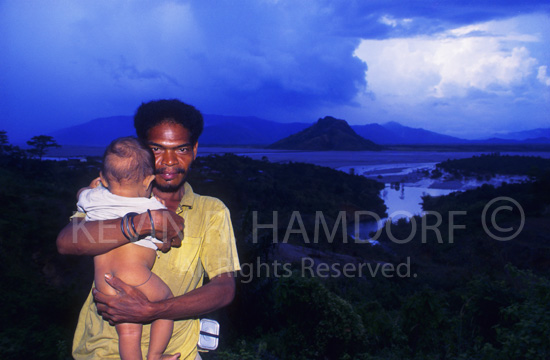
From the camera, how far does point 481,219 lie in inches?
733

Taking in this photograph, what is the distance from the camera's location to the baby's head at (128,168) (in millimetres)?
1686

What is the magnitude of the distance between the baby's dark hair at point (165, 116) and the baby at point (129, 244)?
19cm

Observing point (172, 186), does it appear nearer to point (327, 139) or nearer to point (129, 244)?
point (129, 244)

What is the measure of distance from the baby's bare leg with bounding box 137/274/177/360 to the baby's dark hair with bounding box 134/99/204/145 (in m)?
0.74

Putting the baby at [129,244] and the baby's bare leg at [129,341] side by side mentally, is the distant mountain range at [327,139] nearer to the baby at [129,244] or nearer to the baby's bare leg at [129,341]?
the baby at [129,244]

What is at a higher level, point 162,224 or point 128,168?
point 128,168

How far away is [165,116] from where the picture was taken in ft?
6.06

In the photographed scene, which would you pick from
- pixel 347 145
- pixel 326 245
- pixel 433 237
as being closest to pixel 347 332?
pixel 326 245

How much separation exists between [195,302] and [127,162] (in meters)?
0.70

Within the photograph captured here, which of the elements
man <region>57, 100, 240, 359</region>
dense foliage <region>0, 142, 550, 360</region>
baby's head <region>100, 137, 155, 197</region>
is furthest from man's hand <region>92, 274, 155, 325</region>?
dense foliage <region>0, 142, 550, 360</region>

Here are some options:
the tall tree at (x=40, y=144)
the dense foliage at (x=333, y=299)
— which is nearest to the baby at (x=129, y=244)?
the dense foliage at (x=333, y=299)

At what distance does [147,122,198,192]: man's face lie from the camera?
1825 mm

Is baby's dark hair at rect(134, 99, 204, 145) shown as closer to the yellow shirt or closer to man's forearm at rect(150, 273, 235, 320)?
→ the yellow shirt

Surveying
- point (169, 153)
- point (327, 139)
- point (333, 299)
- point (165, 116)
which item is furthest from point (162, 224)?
point (327, 139)
